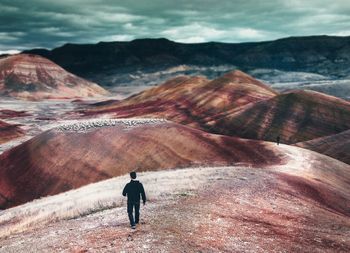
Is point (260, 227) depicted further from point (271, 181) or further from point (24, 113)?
point (24, 113)

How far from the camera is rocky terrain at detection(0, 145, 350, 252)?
1745cm

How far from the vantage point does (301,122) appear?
9256 cm

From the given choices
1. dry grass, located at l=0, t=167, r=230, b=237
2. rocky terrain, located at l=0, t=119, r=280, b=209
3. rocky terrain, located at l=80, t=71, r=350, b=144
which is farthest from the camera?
rocky terrain, located at l=80, t=71, r=350, b=144

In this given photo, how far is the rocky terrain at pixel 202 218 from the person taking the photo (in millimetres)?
17453

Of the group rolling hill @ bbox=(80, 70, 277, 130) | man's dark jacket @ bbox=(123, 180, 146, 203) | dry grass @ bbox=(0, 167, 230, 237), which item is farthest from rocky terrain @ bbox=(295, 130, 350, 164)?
man's dark jacket @ bbox=(123, 180, 146, 203)

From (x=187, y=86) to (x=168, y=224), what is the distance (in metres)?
130

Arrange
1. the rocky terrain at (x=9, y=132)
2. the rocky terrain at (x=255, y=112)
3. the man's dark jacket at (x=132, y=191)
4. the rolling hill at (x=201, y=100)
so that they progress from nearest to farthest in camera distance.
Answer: the man's dark jacket at (x=132, y=191)
the rocky terrain at (x=255, y=112)
the rocky terrain at (x=9, y=132)
the rolling hill at (x=201, y=100)

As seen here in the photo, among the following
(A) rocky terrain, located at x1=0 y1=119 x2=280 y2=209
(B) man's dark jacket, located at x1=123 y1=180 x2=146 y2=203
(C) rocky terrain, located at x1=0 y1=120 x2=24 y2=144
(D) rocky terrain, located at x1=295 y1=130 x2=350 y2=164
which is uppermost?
(B) man's dark jacket, located at x1=123 y1=180 x2=146 y2=203

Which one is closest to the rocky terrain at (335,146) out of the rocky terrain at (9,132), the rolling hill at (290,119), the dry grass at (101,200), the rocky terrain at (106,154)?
the rolling hill at (290,119)

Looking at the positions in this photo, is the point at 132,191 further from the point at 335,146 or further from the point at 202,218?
the point at 335,146

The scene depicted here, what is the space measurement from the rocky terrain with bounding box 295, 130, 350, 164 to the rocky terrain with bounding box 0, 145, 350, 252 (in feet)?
99.1

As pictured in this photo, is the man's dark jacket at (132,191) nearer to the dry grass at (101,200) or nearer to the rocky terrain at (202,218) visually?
the rocky terrain at (202,218)

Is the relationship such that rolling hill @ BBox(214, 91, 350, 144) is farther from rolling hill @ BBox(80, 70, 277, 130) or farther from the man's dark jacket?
the man's dark jacket

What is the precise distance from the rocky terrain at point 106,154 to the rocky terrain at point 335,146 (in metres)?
21.5
